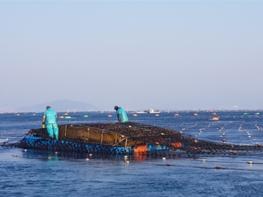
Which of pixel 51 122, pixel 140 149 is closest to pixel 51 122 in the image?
pixel 51 122

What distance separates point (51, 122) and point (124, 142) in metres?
9.08

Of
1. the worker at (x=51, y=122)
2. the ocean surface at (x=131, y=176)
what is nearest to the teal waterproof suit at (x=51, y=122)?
the worker at (x=51, y=122)

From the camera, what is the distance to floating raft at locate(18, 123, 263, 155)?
60.5 metres

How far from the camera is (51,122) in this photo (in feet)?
214

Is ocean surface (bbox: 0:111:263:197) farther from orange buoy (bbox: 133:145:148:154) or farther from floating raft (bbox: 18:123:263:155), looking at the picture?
orange buoy (bbox: 133:145:148:154)

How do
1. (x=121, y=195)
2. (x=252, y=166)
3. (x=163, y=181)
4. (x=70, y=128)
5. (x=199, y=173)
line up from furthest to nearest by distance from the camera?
(x=70, y=128) → (x=252, y=166) → (x=199, y=173) → (x=163, y=181) → (x=121, y=195)

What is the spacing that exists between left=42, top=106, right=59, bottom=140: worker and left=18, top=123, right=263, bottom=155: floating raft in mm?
668

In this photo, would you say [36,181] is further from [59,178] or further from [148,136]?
[148,136]

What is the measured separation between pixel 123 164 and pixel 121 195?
15.7 m

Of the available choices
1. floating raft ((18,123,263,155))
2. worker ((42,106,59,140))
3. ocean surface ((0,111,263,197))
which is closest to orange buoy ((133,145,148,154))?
floating raft ((18,123,263,155))

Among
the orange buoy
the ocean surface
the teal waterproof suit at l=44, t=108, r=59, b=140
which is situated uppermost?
the teal waterproof suit at l=44, t=108, r=59, b=140

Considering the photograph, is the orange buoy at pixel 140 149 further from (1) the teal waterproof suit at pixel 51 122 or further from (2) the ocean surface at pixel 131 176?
(1) the teal waterproof suit at pixel 51 122

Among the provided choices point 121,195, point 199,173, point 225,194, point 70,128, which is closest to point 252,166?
point 199,173

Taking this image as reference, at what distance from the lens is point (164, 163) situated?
171ft
